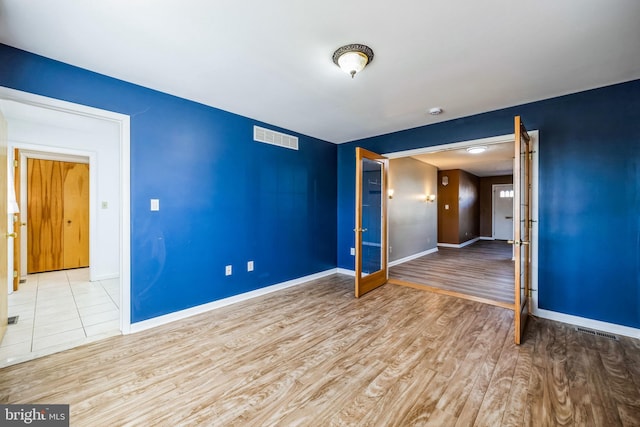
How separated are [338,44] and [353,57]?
160mm

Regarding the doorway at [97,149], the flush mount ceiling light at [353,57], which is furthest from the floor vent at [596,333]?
the doorway at [97,149]

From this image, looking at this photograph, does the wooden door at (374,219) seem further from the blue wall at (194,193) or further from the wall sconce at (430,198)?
the wall sconce at (430,198)

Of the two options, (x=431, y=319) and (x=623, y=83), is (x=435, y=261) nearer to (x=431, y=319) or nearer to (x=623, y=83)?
(x=431, y=319)

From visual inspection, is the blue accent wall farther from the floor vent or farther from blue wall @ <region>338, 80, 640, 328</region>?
the floor vent

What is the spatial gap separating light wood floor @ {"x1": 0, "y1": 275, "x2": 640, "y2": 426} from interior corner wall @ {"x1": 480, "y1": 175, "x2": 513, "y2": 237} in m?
8.20

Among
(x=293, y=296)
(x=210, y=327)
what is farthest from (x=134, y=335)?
(x=293, y=296)

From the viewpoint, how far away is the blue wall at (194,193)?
249 cm

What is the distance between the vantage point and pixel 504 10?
65.6 inches

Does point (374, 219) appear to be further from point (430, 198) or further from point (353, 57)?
point (430, 198)

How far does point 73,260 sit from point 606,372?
26.6ft

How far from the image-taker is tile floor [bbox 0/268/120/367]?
7.72 ft

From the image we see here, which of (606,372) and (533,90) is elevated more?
(533,90)

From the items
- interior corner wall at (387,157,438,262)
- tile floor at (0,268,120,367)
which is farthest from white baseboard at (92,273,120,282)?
interior corner wall at (387,157,438,262)

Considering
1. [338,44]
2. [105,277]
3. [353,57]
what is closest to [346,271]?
[353,57]
